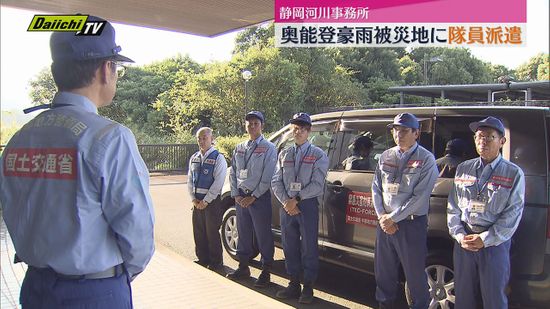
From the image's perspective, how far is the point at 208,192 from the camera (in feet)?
18.3

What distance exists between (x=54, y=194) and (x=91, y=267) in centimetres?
31

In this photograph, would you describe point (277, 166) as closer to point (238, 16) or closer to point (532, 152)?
point (238, 16)

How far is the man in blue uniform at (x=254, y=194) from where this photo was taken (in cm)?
518

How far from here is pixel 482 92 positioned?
22.8m

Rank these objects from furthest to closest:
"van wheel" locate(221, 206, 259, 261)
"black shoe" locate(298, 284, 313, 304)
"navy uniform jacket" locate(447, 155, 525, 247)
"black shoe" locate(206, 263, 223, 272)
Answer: "van wheel" locate(221, 206, 259, 261), "black shoe" locate(206, 263, 223, 272), "black shoe" locate(298, 284, 313, 304), "navy uniform jacket" locate(447, 155, 525, 247)

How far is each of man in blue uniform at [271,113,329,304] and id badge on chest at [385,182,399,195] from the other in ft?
2.62

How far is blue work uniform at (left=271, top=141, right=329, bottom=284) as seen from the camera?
463cm

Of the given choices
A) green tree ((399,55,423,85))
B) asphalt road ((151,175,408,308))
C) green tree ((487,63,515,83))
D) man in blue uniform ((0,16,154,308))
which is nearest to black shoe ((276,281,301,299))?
asphalt road ((151,175,408,308))

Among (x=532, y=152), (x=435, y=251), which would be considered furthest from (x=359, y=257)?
(x=532, y=152)

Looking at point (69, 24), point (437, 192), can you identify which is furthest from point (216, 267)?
point (69, 24)

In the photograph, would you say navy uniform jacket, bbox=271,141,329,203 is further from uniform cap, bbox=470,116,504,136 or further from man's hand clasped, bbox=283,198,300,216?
uniform cap, bbox=470,116,504,136

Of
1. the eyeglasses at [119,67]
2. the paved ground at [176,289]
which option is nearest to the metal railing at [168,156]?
the paved ground at [176,289]

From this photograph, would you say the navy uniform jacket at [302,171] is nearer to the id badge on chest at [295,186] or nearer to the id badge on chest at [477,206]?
the id badge on chest at [295,186]
